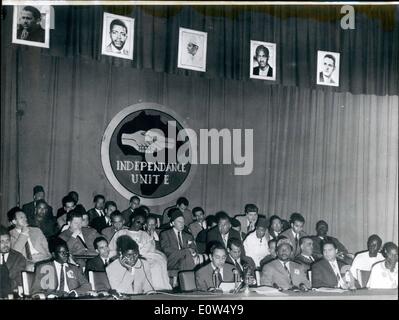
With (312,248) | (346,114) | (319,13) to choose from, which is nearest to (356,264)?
(312,248)

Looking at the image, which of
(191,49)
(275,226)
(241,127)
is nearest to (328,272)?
(275,226)

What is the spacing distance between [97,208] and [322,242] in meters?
2.28

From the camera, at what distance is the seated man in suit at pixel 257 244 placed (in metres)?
6.27

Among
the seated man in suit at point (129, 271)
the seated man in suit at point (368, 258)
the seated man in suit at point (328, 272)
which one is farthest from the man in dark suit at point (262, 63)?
the seated man in suit at point (129, 271)

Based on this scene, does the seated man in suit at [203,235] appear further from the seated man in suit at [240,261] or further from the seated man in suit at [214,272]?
the seated man in suit at [240,261]

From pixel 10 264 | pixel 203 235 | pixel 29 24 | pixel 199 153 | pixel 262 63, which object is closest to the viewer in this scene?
pixel 10 264

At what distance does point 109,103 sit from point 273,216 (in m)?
2.02

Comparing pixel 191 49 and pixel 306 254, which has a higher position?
pixel 191 49

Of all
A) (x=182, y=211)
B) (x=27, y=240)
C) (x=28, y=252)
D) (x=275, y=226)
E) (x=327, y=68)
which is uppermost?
(x=327, y=68)

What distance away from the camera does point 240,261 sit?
6.23 m

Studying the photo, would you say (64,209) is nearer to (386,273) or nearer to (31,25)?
(31,25)

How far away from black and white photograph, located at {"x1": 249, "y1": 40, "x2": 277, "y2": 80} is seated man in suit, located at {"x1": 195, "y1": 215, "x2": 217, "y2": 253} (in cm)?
151

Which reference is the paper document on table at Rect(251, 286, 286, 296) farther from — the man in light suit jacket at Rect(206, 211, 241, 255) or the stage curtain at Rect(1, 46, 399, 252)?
the stage curtain at Rect(1, 46, 399, 252)

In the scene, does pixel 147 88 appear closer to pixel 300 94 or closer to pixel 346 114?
pixel 300 94
